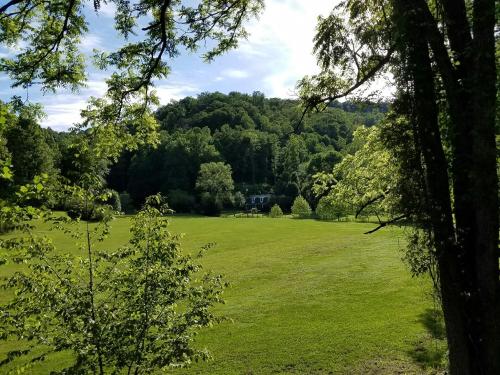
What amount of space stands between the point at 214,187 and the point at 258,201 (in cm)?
1932

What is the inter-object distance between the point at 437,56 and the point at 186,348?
6.16 m

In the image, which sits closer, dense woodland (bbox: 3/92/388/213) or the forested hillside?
dense woodland (bbox: 3/92/388/213)

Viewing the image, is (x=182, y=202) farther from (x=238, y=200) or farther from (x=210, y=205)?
(x=238, y=200)

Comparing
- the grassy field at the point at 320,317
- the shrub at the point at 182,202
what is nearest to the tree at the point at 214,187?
the shrub at the point at 182,202

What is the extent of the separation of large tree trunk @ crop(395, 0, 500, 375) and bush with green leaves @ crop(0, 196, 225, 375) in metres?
4.34

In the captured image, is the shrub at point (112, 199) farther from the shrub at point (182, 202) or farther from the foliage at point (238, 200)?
the foliage at point (238, 200)

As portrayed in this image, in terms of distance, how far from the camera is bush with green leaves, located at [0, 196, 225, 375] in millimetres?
7180

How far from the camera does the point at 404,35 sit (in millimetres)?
5812

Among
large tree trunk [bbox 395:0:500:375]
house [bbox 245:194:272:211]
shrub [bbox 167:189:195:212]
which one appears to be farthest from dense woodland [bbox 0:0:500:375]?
house [bbox 245:194:272:211]

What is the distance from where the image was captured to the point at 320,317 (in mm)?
17266

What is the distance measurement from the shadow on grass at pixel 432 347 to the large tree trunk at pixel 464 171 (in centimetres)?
558

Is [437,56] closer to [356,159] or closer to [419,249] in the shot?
[419,249]

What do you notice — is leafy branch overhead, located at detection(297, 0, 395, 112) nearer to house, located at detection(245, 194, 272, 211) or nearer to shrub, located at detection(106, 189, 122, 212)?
shrub, located at detection(106, 189, 122, 212)

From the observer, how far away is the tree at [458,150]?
5527 mm
